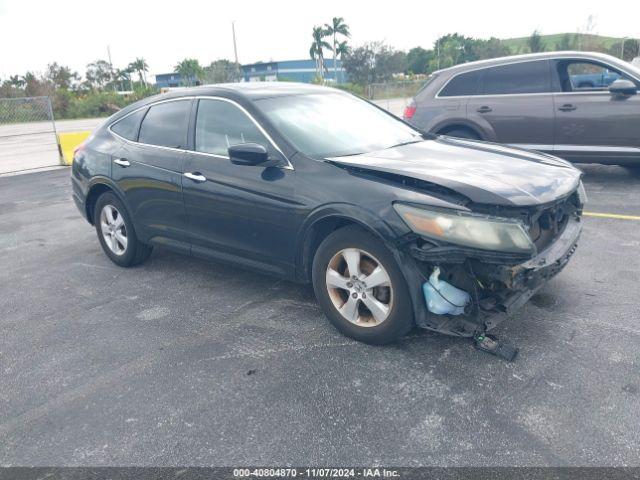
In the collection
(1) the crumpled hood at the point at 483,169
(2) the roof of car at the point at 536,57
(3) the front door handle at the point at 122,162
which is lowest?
(1) the crumpled hood at the point at 483,169

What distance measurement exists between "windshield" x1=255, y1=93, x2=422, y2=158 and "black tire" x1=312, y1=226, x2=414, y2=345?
681 millimetres

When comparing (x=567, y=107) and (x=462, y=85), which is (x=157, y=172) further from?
(x=567, y=107)

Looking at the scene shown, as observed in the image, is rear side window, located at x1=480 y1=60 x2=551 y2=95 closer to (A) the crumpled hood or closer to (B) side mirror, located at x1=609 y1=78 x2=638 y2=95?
(B) side mirror, located at x1=609 y1=78 x2=638 y2=95

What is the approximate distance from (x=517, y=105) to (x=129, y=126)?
17.9 feet

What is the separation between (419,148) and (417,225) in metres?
1.25

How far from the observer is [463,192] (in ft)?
9.95

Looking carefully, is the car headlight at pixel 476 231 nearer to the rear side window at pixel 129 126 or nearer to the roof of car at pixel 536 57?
the rear side window at pixel 129 126

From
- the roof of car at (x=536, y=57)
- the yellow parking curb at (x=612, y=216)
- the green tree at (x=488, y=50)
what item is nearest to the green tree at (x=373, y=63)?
the green tree at (x=488, y=50)

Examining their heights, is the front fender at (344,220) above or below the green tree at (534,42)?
below

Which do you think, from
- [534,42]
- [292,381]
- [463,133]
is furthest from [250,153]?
[534,42]

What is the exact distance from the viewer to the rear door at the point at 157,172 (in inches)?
177

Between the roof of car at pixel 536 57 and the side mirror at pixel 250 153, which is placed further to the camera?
the roof of car at pixel 536 57

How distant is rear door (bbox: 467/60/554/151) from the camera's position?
7.67 meters

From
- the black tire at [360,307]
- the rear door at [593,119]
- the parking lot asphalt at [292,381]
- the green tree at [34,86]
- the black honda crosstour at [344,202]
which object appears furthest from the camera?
the green tree at [34,86]
